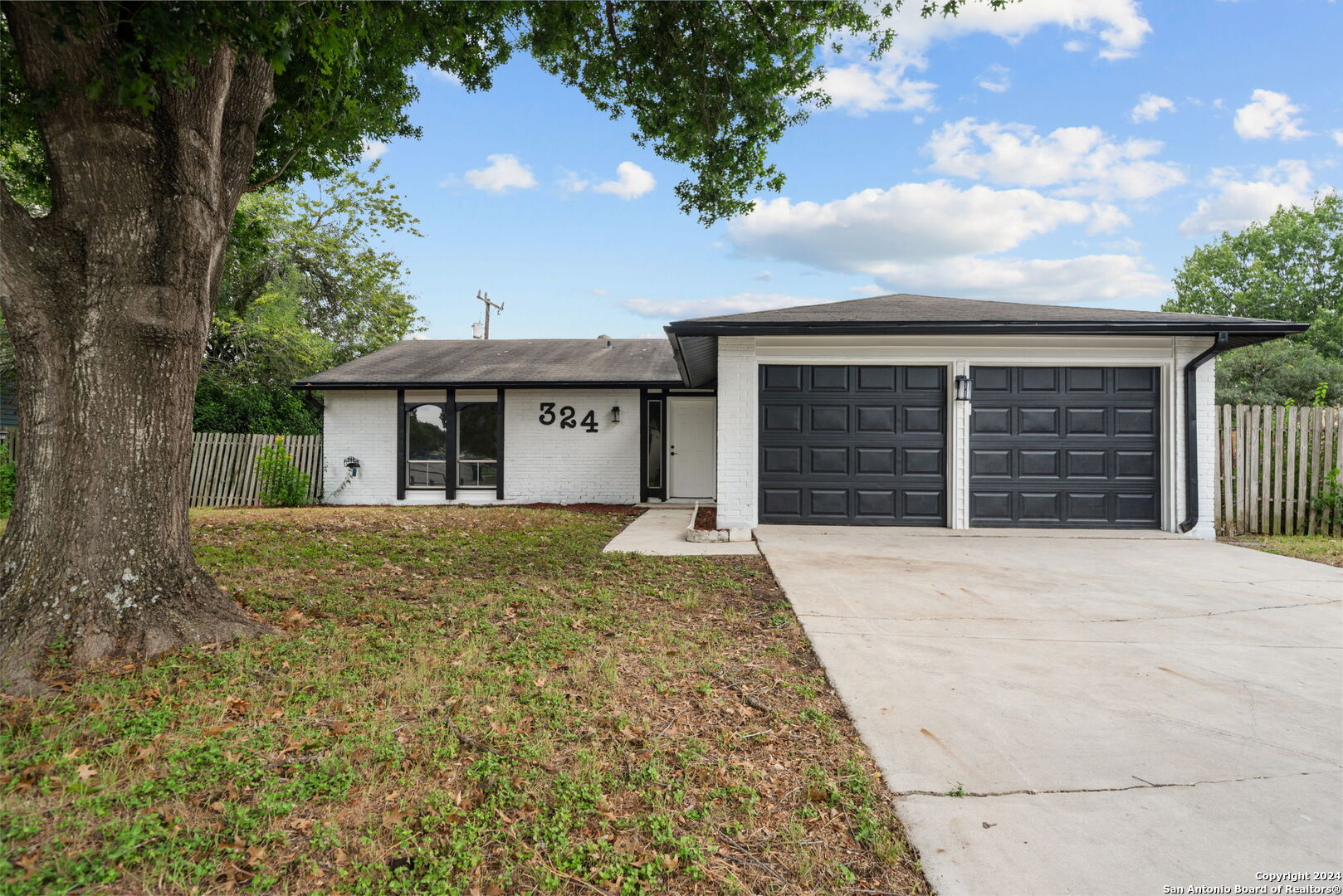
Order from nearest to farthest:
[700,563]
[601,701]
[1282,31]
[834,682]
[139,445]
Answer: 1. [601,701]
2. [834,682]
3. [139,445]
4. [700,563]
5. [1282,31]

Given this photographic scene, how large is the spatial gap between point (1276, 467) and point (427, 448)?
48.3ft

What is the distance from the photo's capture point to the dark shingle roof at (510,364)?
13.4 metres

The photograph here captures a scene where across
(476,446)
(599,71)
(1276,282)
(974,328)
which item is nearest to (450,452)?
(476,446)

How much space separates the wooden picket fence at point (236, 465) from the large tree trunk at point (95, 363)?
11.4 metres

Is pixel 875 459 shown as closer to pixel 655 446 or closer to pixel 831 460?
pixel 831 460

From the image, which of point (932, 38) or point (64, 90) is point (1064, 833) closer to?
point (64, 90)

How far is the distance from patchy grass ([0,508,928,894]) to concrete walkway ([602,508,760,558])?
2.64m

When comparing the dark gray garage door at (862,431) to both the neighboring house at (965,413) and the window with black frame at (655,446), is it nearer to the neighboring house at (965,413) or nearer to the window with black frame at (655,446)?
the neighboring house at (965,413)

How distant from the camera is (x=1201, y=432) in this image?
8516 mm

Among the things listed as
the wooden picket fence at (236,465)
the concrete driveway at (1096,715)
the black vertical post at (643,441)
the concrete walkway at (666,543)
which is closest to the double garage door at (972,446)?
the concrete walkway at (666,543)

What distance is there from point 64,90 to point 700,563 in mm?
5679

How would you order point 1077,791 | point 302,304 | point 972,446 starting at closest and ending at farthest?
1. point 1077,791
2. point 972,446
3. point 302,304

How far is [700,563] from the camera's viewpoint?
21.7 ft

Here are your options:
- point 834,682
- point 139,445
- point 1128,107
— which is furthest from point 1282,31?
point 139,445
